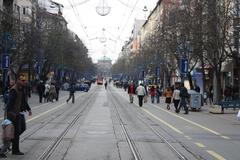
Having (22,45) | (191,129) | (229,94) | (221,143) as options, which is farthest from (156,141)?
(22,45)

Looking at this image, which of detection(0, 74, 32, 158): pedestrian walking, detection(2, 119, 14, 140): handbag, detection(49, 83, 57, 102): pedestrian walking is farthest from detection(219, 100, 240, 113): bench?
detection(2, 119, 14, 140): handbag

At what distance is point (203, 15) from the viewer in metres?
41.6

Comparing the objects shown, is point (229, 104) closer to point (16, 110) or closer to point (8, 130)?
point (16, 110)

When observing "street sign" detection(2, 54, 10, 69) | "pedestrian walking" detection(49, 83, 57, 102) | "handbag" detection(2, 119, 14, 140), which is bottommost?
"handbag" detection(2, 119, 14, 140)

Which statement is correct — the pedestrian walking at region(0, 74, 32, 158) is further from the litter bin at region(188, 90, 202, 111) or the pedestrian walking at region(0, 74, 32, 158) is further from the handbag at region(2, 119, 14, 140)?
the litter bin at region(188, 90, 202, 111)

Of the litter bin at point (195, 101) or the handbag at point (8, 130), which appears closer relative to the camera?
the handbag at point (8, 130)

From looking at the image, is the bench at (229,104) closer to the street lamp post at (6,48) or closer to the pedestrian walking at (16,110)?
the street lamp post at (6,48)

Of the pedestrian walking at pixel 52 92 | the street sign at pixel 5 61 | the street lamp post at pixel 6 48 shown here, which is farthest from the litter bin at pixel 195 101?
the pedestrian walking at pixel 52 92

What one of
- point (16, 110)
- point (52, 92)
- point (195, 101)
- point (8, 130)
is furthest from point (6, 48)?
point (8, 130)

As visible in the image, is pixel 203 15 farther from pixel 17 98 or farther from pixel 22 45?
pixel 17 98

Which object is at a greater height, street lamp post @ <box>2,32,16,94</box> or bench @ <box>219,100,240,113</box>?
street lamp post @ <box>2,32,16,94</box>

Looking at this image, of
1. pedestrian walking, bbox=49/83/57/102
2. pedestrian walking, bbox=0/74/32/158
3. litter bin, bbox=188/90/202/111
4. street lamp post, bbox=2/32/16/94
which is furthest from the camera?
pedestrian walking, bbox=49/83/57/102

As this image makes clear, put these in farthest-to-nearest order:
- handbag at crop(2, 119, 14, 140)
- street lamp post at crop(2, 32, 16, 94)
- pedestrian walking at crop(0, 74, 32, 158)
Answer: street lamp post at crop(2, 32, 16, 94) < pedestrian walking at crop(0, 74, 32, 158) < handbag at crop(2, 119, 14, 140)

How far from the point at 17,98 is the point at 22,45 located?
145ft
